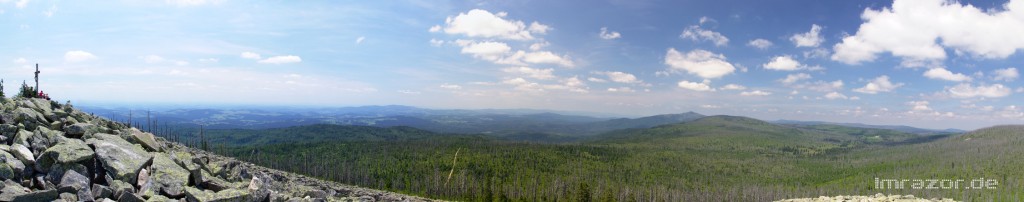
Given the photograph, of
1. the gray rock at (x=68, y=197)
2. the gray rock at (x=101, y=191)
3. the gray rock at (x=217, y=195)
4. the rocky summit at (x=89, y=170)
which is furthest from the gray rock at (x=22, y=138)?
the gray rock at (x=217, y=195)

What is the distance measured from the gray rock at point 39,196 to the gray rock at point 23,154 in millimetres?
5601

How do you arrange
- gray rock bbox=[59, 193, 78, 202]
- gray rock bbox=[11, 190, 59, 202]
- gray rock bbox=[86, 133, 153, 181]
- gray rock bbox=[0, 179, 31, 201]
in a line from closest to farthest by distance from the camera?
gray rock bbox=[0, 179, 31, 201]
gray rock bbox=[11, 190, 59, 202]
gray rock bbox=[59, 193, 78, 202]
gray rock bbox=[86, 133, 153, 181]

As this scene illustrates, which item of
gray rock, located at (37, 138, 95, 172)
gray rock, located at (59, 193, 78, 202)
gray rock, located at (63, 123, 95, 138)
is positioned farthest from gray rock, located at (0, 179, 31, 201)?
gray rock, located at (63, 123, 95, 138)

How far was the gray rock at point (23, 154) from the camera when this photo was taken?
24.4 m

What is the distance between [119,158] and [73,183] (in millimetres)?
4135

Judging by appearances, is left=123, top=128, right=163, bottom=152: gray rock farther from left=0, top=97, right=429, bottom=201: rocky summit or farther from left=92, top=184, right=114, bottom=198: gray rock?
left=92, top=184, right=114, bottom=198: gray rock

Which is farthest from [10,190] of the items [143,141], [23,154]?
[143,141]

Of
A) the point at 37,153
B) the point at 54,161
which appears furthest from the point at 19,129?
the point at 54,161

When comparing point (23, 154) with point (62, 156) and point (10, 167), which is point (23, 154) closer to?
point (62, 156)

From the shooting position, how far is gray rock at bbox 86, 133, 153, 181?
84.4ft

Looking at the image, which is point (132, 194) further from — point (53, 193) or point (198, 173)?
point (198, 173)

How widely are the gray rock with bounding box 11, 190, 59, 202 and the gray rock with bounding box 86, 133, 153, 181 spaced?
13.7ft

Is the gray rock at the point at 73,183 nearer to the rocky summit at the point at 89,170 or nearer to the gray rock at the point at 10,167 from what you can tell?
the rocky summit at the point at 89,170

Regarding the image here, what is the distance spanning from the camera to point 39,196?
20516 millimetres
